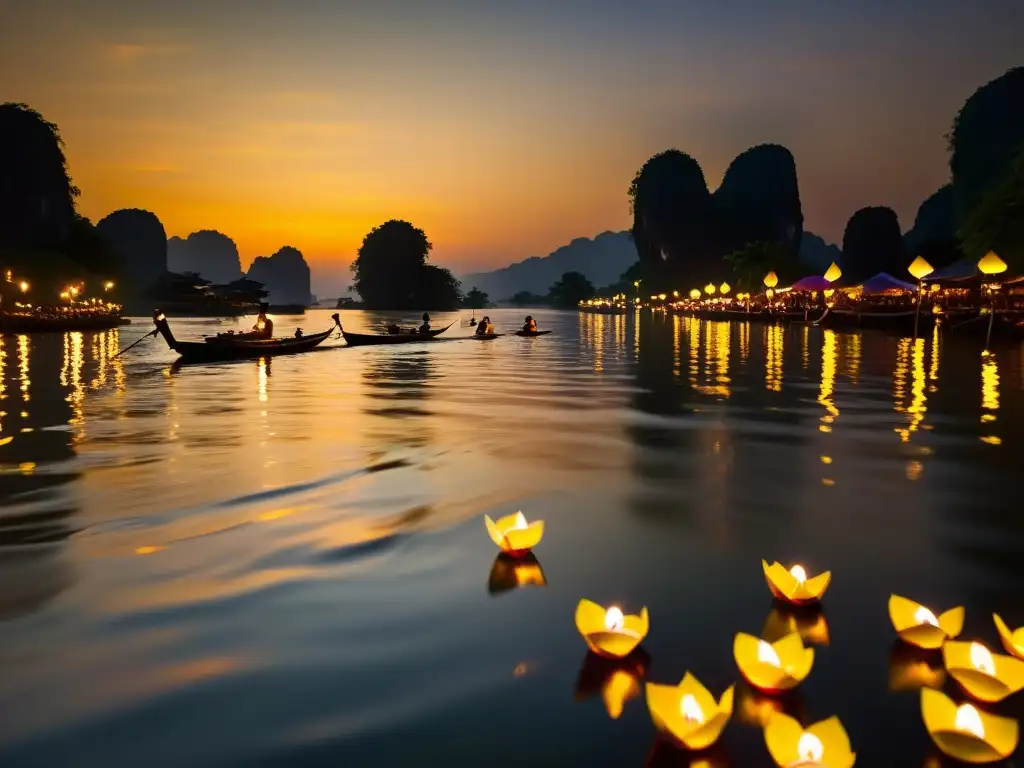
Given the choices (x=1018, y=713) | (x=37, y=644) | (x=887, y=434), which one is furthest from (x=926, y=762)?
(x=887, y=434)

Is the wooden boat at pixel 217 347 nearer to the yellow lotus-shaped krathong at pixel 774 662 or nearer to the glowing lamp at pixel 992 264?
the yellow lotus-shaped krathong at pixel 774 662

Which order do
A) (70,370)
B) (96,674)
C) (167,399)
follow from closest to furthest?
1. (96,674)
2. (167,399)
3. (70,370)

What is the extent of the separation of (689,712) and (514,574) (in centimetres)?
257

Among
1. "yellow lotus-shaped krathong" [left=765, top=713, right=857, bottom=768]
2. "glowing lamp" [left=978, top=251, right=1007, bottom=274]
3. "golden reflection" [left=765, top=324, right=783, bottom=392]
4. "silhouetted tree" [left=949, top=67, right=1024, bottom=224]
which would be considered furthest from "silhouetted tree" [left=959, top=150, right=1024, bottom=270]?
"silhouetted tree" [left=949, top=67, right=1024, bottom=224]

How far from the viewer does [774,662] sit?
382 cm

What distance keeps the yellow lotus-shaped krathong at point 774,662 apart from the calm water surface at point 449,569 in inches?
4.5

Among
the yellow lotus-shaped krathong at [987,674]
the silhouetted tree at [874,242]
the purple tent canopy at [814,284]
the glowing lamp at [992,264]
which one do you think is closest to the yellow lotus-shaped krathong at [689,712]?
the yellow lotus-shaped krathong at [987,674]

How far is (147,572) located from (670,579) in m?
3.73

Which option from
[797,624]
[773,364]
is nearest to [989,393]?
[773,364]

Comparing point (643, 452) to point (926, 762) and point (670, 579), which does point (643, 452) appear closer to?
point (670, 579)

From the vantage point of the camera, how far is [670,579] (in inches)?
222

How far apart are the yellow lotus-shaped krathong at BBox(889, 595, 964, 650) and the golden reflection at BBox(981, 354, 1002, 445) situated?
319 inches

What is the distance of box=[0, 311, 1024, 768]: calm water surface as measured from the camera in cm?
369

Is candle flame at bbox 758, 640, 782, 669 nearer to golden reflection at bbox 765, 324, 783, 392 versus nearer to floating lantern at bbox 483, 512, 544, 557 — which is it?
floating lantern at bbox 483, 512, 544, 557
